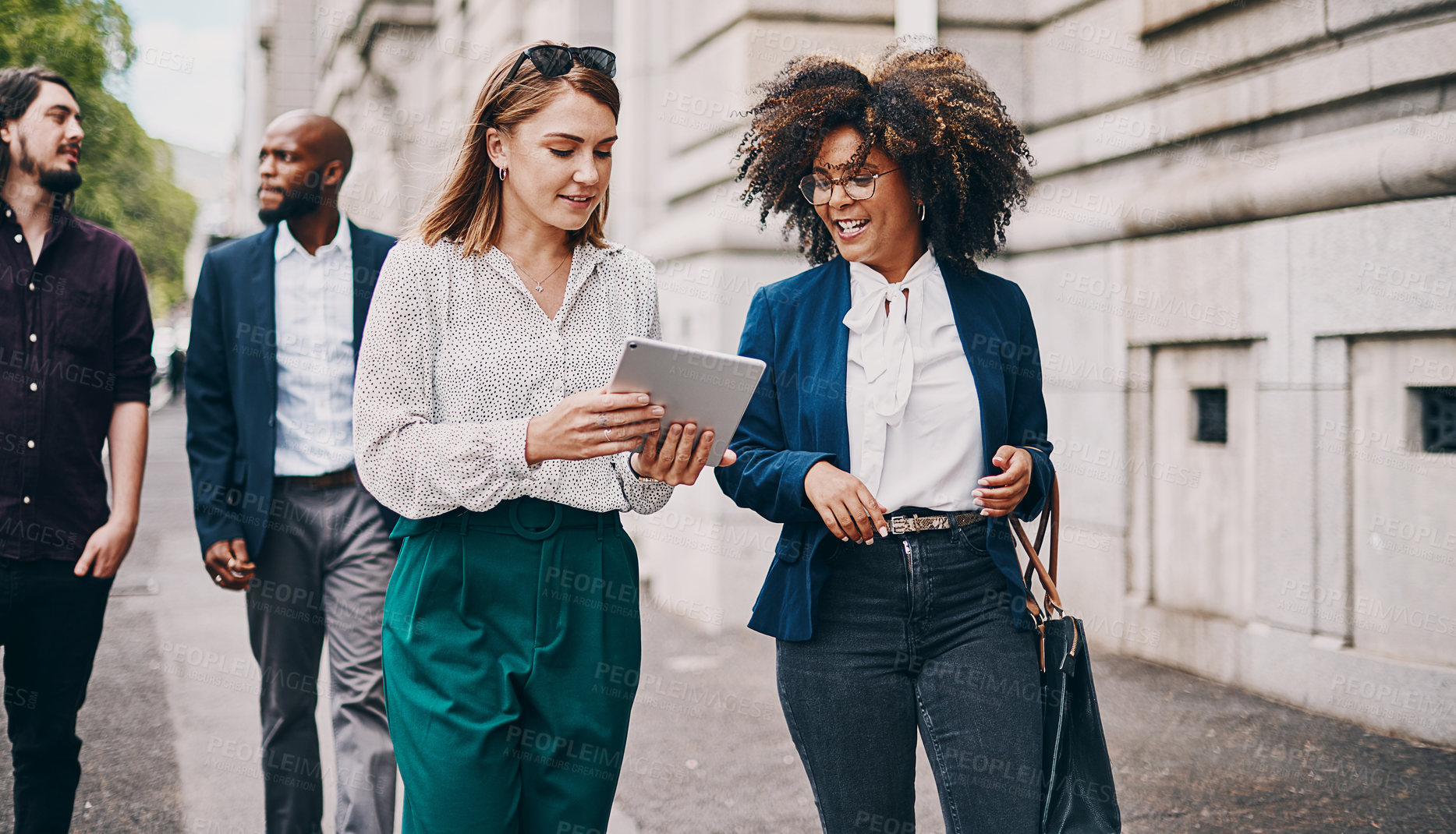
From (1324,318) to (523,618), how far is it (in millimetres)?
4192

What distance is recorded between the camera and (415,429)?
7.45 feet

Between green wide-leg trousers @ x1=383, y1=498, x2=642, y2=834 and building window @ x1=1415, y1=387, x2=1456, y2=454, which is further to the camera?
building window @ x1=1415, y1=387, x2=1456, y2=454

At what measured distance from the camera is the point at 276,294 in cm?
→ 376

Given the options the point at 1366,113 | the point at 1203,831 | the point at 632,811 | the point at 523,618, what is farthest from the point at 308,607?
the point at 1366,113

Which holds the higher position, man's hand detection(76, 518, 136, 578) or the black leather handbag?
man's hand detection(76, 518, 136, 578)

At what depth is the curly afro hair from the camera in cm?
266

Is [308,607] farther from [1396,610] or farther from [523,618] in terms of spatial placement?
[1396,610]

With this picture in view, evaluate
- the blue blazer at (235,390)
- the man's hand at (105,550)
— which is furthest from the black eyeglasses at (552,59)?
the man's hand at (105,550)

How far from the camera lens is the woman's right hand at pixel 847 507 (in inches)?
94.4

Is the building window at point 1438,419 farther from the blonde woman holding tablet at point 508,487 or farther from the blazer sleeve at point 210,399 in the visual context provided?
the blazer sleeve at point 210,399

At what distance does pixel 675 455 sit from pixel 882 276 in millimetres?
767

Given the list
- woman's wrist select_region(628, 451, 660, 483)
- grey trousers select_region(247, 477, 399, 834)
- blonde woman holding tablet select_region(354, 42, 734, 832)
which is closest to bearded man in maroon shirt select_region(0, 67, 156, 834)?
grey trousers select_region(247, 477, 399, 834)

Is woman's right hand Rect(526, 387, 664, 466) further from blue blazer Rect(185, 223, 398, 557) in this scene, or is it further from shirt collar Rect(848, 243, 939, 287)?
blue blazer Rect(185, 223, 398, 557)

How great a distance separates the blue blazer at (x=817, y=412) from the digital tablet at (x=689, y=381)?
0.33 m
